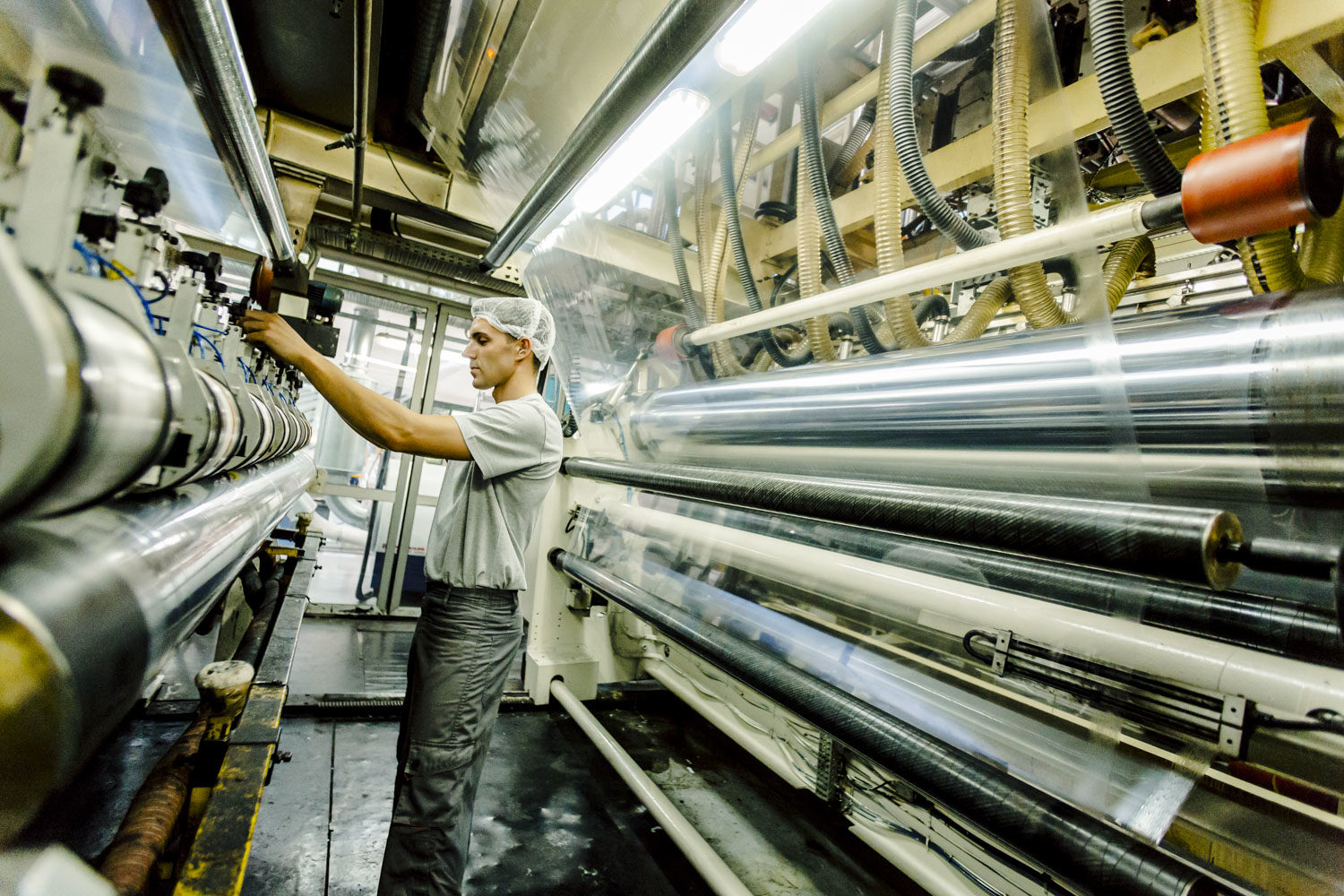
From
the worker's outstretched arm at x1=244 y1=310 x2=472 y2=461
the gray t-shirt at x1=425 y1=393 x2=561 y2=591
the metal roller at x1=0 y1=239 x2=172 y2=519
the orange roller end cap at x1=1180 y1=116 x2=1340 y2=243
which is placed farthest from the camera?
the gray t-shirt at x1=425 y1=393 x2=561 y2=591

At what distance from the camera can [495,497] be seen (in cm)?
135

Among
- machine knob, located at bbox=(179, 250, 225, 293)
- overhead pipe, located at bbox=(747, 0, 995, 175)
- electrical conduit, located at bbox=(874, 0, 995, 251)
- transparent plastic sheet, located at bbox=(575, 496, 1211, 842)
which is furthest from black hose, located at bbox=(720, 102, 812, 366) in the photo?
machine knob, located at bbox=(179, 250, 225, 293)

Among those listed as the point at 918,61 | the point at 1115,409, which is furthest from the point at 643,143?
the point at 1115,409

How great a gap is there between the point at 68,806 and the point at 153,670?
1701mm

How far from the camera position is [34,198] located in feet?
1.32

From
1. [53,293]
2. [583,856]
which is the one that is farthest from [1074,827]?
[583,856]

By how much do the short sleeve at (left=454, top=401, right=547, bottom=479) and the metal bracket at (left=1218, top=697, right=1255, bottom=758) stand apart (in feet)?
3.78

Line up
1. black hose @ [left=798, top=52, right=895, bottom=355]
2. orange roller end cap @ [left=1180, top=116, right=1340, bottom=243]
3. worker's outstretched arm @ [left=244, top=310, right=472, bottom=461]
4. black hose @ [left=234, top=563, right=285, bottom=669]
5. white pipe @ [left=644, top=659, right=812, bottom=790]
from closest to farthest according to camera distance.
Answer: orange roller end cap @ [left=1180, top=116, right=1340, bottom=243]
worker's outstretched arm @ [left=244, top=310, right=472, bottom=461]
black hose @ [left=798, top=52, right=895, bottom=355]
black hose @ [left=234, top=563, right=285, bottom=669]
white pipe @ [left=644, top=659, right=812, bottom=790]

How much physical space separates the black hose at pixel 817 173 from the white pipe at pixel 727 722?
1382 millimetres

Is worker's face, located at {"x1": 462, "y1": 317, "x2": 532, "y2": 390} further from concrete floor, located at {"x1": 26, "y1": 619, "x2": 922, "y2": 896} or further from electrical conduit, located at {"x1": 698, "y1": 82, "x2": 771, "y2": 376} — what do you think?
concrete floor, located at {"x1": 26, "y1": 619, "x2": 922, "y2": 896}

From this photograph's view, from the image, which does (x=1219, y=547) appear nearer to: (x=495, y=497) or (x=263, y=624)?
(x=495, y=497)

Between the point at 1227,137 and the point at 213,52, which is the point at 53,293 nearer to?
the point at 213,52

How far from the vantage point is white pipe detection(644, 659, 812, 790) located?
1885 mm

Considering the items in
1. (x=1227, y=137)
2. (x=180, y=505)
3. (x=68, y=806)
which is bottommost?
(x=68, y=806)
